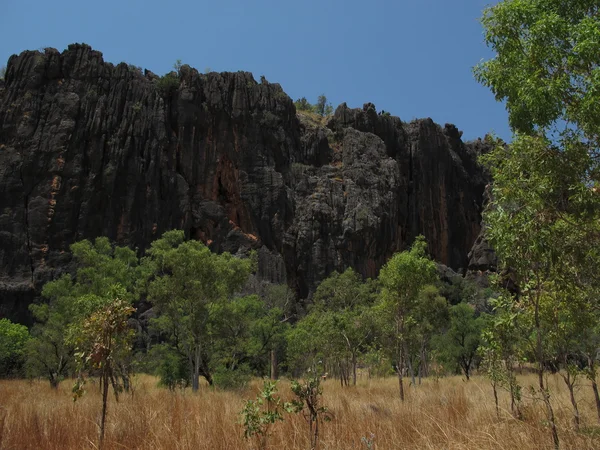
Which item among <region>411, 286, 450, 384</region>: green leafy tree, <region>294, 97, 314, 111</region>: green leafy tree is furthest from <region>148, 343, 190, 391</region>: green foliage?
<region>294, 97, 314, 111</region>: green leafy tree

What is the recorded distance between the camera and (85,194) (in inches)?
2050

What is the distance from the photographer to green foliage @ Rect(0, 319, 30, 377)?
117 ft

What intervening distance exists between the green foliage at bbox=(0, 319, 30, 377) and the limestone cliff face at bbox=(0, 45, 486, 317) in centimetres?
608

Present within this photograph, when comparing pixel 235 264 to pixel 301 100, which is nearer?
pixel 235 264

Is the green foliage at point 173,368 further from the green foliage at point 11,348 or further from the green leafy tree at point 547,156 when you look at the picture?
the green leafy tree at point 547,156

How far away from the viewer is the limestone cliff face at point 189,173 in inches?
1991

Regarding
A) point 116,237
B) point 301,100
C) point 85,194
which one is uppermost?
point 301,100

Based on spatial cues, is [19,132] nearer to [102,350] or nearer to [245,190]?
[245,190]

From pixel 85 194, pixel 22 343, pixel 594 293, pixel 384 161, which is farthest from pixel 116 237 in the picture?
pixel 594 293

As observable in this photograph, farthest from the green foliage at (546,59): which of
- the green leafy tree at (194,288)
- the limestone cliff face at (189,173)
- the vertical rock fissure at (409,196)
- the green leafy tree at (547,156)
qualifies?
the vertical rock fissure at (409,196)

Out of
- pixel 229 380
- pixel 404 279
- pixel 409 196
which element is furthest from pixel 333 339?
pixel 409 196

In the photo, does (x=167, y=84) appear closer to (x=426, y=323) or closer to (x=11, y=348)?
(x=11, y=348)

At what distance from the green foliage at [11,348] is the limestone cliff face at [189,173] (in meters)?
6.08

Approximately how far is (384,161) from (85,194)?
133 ft
